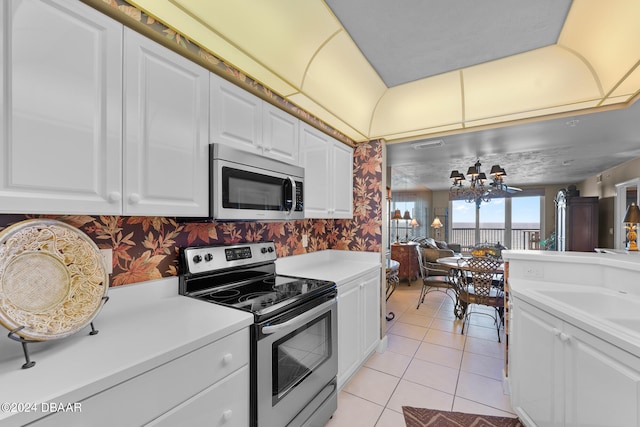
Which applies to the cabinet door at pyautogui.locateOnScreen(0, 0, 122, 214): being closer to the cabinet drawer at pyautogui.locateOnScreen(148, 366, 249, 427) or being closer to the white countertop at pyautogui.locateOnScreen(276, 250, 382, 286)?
the cabinet drawer at pyautogui.locateOnScreen(148, 366, 249, 427)

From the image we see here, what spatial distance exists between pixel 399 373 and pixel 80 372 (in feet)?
7.85

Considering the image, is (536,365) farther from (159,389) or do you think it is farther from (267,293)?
(159,389)

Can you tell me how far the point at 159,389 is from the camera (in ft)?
3.08

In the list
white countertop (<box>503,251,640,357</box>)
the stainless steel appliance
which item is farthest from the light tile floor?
white countertop (<box>503,251,640,357</box>)

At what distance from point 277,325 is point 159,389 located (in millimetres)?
560

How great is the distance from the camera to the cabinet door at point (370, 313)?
2461 mm

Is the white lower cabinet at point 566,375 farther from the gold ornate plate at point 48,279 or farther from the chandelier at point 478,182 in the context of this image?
the chandelier at point 478,182

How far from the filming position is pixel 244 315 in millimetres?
1298

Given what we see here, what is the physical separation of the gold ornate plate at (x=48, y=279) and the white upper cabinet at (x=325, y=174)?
1415 mm

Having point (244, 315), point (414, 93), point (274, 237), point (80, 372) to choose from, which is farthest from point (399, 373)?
point (414, 93)

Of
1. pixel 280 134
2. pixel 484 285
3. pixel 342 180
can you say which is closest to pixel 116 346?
pixel 280 134

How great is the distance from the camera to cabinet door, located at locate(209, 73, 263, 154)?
60.0 inches

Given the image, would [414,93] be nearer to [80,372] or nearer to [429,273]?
[80,372]

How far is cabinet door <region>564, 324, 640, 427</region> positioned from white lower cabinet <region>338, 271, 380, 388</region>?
52.2 inches
